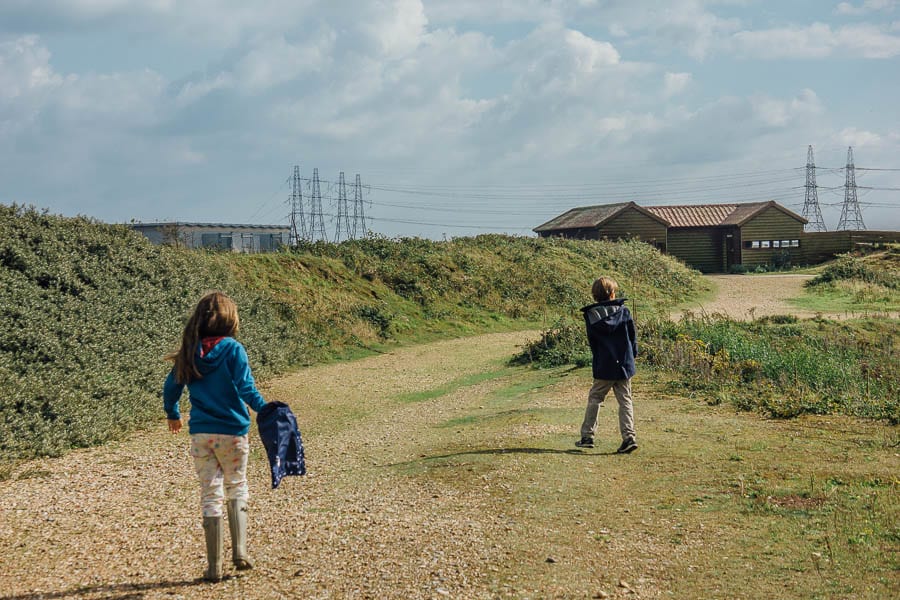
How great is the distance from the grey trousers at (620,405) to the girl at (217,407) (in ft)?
16.1

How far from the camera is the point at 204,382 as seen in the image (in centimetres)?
600

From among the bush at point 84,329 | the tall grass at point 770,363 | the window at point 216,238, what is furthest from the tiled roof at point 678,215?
the bush at point 84,329

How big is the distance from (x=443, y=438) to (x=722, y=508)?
16.4ft

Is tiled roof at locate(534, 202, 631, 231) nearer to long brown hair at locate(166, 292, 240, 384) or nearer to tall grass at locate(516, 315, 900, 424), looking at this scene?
tall grass at locate(516, 315, 900, 424)

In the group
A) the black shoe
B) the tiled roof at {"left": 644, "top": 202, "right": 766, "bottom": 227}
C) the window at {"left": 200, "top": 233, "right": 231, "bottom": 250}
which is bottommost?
the black shoe

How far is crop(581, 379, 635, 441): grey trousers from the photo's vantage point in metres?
9.59

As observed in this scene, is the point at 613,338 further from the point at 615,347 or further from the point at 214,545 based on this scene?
the point at 214,545

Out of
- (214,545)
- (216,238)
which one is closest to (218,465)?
(214,545)

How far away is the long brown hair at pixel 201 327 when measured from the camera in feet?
19.6

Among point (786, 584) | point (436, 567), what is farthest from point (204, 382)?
point (786, 584)

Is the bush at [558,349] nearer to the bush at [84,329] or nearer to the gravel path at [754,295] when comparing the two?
the bush at [84,329]

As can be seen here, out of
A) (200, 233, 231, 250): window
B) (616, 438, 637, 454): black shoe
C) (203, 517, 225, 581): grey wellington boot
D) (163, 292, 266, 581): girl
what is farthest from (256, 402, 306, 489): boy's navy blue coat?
(200, 233, 231, 250): window

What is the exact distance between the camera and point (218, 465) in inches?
241

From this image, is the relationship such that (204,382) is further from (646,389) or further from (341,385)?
(341,385)
